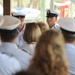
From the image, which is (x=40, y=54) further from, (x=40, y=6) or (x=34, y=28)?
(x=40, y=6)

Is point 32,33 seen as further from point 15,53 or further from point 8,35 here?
point 15,53

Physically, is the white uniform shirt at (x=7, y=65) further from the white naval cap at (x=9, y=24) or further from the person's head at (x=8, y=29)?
the white naval cap at (x=9, y=24)

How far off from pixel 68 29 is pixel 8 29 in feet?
1.80

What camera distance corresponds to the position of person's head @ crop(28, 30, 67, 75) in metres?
1.25

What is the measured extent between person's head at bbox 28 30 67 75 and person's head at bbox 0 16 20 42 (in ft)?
3.15

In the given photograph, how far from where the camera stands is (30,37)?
8.34ft

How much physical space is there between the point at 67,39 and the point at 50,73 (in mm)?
1018

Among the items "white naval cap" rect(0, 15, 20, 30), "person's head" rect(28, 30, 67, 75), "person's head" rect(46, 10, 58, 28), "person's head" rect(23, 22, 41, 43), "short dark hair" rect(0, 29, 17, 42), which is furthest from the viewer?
"person's head" rect(46, 10, 58, 28)

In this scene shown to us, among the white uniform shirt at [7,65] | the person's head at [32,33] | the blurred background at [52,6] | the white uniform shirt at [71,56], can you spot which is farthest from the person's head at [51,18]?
the white uniform shirt at [7,65]

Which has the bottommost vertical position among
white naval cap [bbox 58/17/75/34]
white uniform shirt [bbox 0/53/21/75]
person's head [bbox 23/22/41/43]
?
white uniform shirt [bbox 0/53/21/75]

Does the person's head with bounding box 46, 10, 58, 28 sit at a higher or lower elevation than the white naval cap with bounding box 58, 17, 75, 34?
lower

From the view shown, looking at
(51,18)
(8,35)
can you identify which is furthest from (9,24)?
(51,18)

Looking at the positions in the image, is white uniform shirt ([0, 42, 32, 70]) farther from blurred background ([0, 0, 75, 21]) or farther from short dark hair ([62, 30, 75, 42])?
blurred background ([0, 0, 75, 21])

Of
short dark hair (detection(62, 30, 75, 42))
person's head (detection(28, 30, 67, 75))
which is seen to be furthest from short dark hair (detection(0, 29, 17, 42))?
person's head (detection(28, 30, 67, 75))
